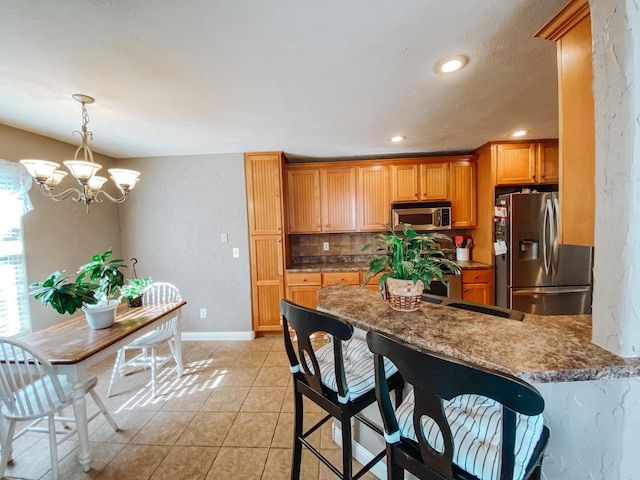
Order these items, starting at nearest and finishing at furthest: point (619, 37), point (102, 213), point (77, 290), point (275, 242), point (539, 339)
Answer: point (619, 37), point (539, 339), point (77, 290), point (102, 213), point (275, 242)

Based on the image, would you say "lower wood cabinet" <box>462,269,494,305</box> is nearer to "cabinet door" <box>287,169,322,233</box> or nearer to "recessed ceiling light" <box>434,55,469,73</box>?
"cabinet door" <box>287,169,322,233</box>

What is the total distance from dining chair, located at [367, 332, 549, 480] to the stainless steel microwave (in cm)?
267

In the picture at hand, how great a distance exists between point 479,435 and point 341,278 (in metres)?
2.55

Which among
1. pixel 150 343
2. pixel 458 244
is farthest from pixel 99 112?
pixel 458 244

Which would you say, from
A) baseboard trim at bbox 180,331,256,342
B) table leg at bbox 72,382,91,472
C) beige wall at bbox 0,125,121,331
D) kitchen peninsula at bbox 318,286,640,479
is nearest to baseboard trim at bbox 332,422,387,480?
kitchen peninsula at bbox 318,286,640,479

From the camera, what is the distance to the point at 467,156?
3.41 metres

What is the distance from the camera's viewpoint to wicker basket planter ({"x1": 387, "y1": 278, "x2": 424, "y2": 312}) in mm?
1280

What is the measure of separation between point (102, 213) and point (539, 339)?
4.06 meters

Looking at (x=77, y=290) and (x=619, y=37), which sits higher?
(x=619, y=37)

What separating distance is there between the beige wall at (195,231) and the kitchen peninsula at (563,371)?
104 inches

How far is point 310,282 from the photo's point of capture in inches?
132

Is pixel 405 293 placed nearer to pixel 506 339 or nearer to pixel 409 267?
pixel 409 267

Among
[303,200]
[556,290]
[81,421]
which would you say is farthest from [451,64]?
[81,421]

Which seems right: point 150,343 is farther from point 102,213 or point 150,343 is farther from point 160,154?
point 160,154
